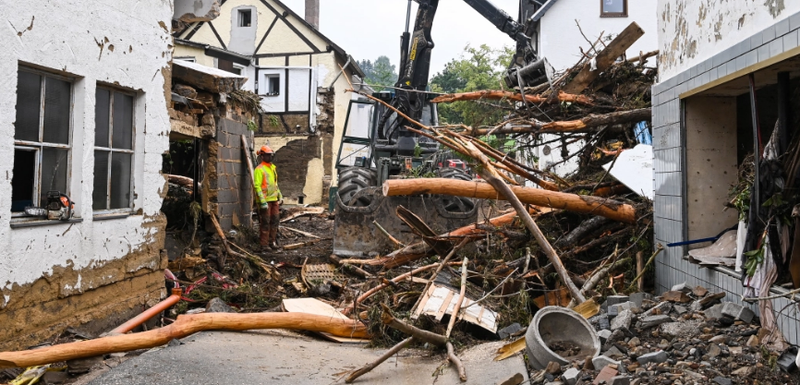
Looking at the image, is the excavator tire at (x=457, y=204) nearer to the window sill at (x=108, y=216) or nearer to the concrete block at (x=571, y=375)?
the window sill at (x=108, y=216)

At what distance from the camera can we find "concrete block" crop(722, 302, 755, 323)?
4.26m

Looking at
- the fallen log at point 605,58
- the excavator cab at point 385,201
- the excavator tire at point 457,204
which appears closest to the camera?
the fallen log at point 605,58

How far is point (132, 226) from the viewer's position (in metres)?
6.71

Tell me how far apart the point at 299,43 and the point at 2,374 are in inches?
789

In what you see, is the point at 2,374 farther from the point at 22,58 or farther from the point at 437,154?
the point at 437,154

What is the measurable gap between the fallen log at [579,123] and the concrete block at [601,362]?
14.6 feet

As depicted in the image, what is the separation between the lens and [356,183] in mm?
11555

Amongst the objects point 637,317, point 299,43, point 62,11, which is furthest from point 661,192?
point 299,43

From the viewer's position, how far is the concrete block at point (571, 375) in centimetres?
396

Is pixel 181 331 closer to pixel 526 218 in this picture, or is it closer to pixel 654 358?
pixel 526 218

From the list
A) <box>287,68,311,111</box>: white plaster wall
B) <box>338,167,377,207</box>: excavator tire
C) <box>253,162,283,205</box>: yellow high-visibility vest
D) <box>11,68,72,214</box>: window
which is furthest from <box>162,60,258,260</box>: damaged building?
<box>287,68,311,111</box>: white plaster wall

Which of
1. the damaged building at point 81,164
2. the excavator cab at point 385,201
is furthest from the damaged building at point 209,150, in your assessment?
the excavator cab at point 385,201

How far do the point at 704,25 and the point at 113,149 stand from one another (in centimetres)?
562

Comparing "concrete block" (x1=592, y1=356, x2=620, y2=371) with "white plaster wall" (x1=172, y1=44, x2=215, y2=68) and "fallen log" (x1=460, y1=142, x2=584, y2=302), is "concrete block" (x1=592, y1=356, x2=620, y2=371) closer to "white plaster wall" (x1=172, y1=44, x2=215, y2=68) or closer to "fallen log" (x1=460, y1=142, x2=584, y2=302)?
"fallen log" (x1=460, y1=142, x2=584, y2=302)
